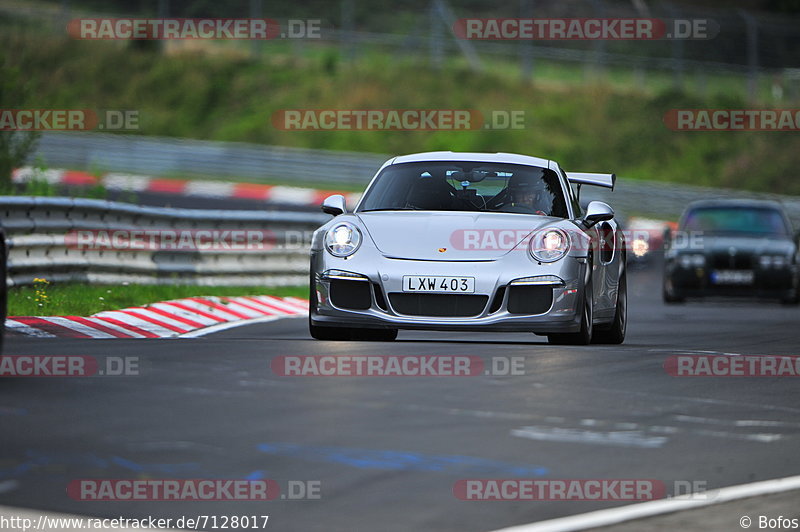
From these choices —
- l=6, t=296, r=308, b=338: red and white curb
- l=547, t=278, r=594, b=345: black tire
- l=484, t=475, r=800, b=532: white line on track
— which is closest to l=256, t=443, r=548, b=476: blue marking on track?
l=484, t=475, r=800, b=532: white line on track

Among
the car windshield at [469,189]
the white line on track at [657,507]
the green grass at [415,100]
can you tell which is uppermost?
the green grass at [415,100]

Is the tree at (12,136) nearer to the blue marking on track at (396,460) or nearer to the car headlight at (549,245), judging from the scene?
the car headlight at (549,245)

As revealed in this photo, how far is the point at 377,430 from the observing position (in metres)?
7.29

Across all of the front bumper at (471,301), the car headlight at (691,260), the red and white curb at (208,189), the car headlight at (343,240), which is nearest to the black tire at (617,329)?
the front bumper at (471,301)

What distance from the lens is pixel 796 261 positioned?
1986 centimetres

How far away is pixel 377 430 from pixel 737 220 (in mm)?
14166

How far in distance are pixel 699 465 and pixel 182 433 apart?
90.8 inches

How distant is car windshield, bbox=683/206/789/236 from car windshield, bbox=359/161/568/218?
938 cm

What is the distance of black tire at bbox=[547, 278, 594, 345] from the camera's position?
420 inches

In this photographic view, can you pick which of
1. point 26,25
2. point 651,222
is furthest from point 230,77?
point 651,222

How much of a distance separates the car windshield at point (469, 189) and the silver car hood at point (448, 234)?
35 centimetres

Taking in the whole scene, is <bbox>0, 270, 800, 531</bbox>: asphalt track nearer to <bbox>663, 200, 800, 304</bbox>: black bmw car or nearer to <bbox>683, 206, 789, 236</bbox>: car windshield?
<bbox>663, 200, 800, 304</bbox>: black bmw car

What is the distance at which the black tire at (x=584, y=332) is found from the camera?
1066cm

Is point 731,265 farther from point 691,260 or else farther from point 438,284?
point 438,284
